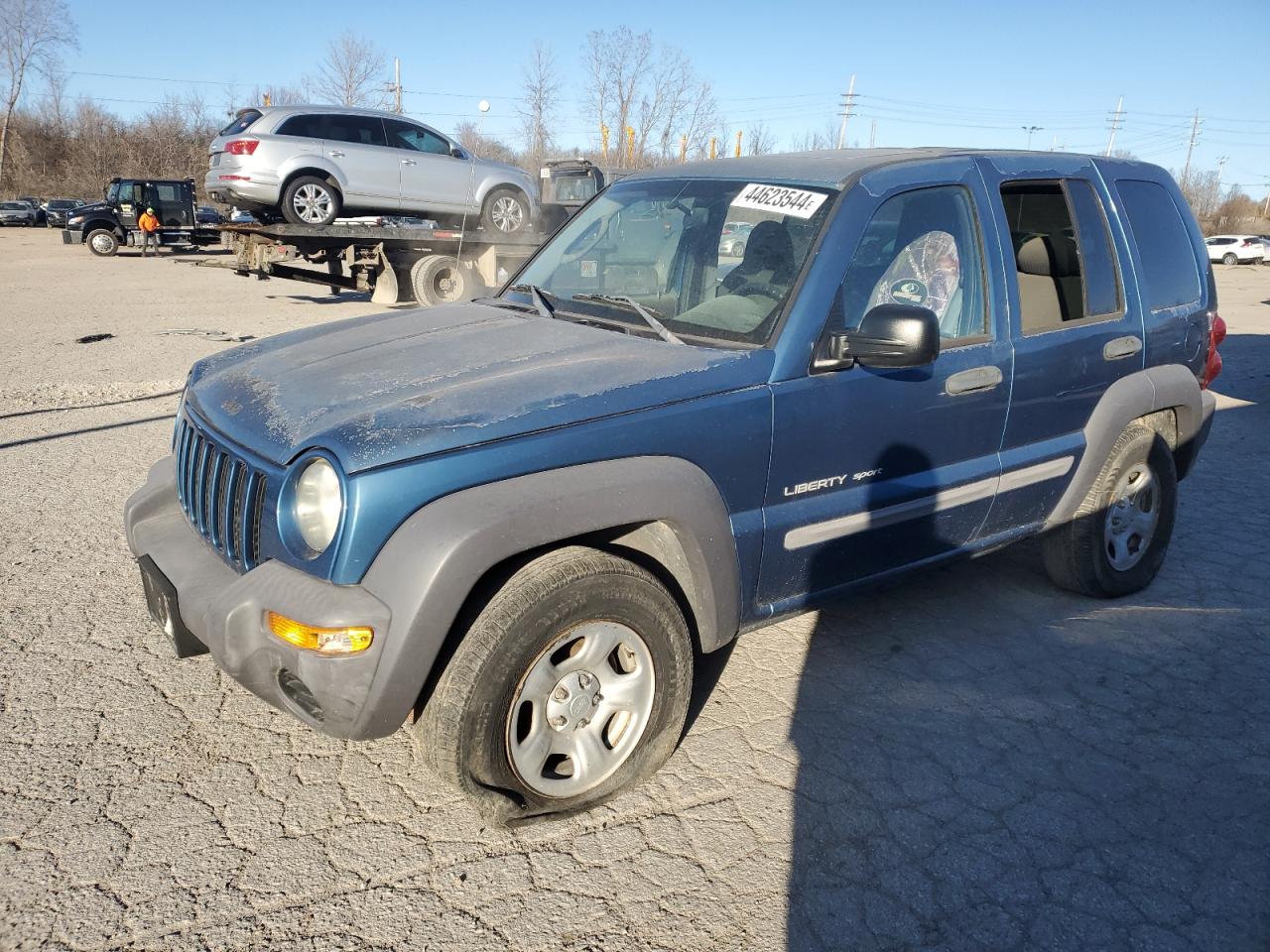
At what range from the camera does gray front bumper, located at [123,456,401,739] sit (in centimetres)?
233

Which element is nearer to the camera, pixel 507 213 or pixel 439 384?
pixel 439 384

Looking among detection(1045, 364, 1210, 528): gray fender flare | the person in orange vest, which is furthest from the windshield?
the person in orange vest

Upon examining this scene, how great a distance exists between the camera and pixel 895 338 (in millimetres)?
2881

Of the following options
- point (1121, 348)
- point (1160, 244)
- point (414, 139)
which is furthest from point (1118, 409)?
point (414, 139)

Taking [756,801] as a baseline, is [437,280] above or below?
above

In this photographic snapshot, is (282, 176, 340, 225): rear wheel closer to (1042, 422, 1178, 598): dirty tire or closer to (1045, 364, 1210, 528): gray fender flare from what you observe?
(1042, 422, 1178, 598): dirty tire

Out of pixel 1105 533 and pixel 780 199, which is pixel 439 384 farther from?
pixel 1105 533

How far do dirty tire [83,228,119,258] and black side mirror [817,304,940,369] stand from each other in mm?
30052

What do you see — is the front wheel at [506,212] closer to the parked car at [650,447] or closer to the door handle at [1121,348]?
the parked car at [650,447]

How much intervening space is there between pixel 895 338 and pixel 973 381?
0.71 meters

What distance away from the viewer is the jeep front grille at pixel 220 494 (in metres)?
2.63

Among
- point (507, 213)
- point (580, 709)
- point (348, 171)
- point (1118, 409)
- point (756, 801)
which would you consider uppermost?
point (348, 171)

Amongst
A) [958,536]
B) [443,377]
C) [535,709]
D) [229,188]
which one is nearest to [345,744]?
[535,709]

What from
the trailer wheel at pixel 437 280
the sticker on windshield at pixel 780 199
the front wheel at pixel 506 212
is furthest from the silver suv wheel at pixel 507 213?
the sticker on windshield at pixel 780 199
